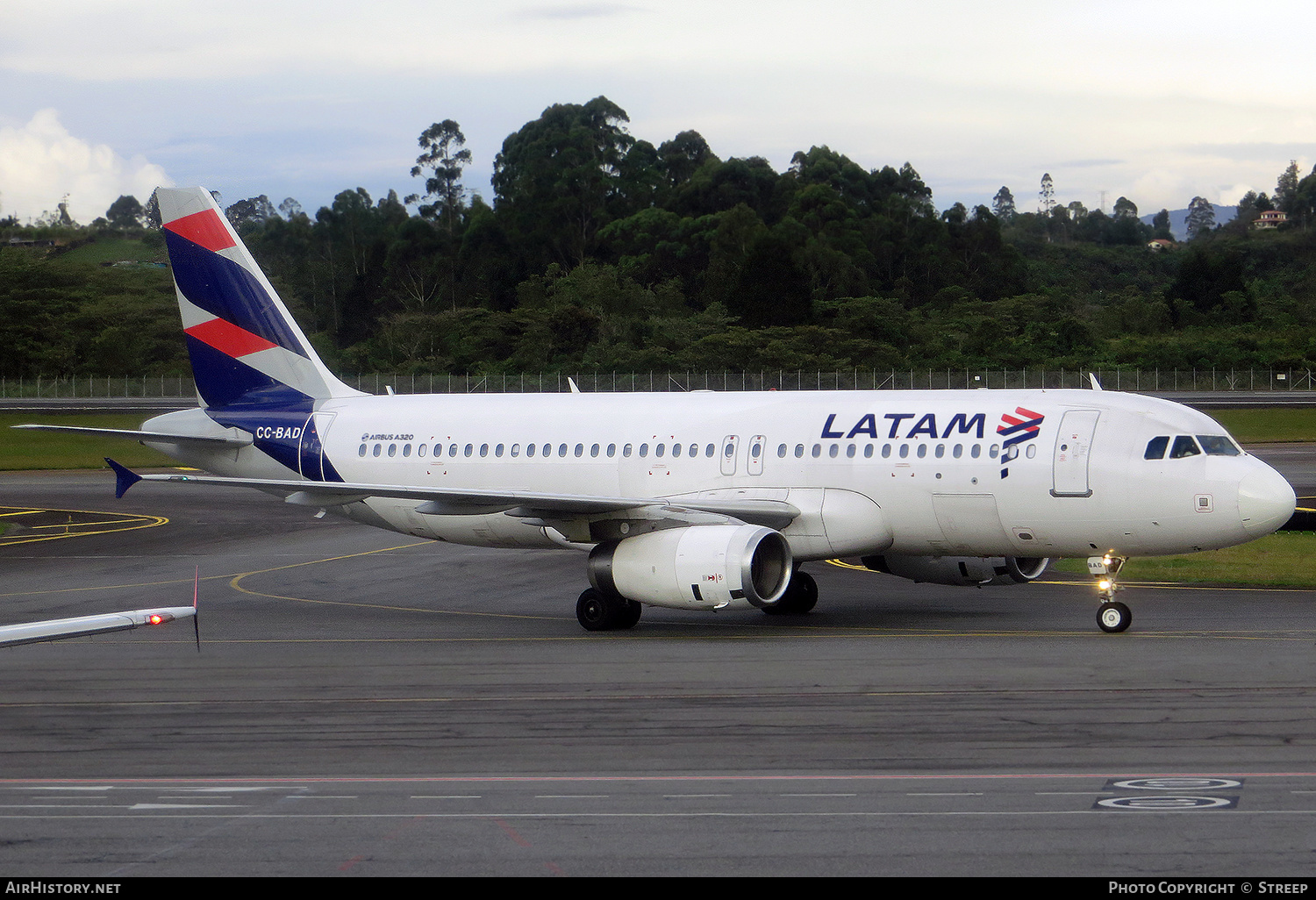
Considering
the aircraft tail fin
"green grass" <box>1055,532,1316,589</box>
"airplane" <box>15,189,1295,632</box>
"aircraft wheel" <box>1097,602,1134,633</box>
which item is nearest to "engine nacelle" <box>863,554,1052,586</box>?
"airplane" <box>15,189,1295,632</box>

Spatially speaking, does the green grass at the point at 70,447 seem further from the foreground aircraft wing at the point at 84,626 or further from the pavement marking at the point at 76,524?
the foreground aircraft wing at the point at 84,626

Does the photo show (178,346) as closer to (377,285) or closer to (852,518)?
(377,285)

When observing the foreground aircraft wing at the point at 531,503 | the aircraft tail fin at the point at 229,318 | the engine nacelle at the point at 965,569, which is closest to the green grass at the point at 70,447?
the aircraft tail fin at the point at 229,318

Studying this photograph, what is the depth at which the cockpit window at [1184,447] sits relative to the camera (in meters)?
25.9

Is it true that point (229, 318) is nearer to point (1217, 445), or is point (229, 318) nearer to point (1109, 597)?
point (1109, 597)

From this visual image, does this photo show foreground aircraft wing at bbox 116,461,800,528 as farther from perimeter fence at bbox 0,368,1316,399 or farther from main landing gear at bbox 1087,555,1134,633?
perimeter fence at bbox 0,368,1316,399

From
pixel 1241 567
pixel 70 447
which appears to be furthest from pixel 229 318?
pixel 70 447

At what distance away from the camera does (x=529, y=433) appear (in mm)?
31984

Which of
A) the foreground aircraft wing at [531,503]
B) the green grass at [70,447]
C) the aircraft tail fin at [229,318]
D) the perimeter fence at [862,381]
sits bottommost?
the green grass at [70,447]

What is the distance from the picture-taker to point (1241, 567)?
35344 mm

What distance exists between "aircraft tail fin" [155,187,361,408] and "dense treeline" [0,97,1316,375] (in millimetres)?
72097

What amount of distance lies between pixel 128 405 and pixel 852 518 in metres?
85.6

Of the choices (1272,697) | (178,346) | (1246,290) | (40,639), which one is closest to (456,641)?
(40,639)

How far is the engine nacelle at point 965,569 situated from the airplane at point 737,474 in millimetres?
51
